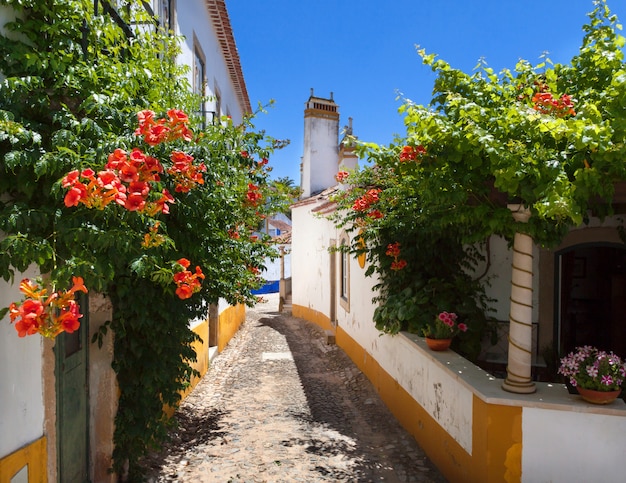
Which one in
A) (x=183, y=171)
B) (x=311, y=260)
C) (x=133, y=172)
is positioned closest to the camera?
(x=133, y=172)

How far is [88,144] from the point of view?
279 centimetres

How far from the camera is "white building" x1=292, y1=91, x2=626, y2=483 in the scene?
3.60m

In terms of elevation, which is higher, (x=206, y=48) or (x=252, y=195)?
(x=206, y=48)

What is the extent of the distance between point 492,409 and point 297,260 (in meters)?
13.9

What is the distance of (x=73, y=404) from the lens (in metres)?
4.05

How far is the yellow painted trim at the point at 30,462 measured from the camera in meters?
2.77

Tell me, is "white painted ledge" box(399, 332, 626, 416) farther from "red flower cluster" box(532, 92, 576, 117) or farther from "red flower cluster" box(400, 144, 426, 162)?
"red flower cluster" box(532, 92, 576, 117)

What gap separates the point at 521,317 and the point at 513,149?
5.20ft

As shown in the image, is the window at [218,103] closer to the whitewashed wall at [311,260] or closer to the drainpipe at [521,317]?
the whitewashed wall at [311,260]

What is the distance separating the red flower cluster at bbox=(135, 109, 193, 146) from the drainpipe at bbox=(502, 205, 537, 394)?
9.83 feet

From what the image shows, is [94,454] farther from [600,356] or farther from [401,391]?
[600,356]

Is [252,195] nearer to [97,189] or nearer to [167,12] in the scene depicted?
[97,189]

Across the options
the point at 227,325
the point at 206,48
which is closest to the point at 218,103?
the point at 206,48

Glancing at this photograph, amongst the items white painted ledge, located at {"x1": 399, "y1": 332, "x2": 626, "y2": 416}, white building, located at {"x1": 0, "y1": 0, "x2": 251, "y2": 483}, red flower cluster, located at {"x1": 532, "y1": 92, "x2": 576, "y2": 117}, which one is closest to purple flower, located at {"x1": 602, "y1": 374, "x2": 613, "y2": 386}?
white painted ledge, located at {"x1": 399, "y1": 332, "x2": 626, "y2": 416}
